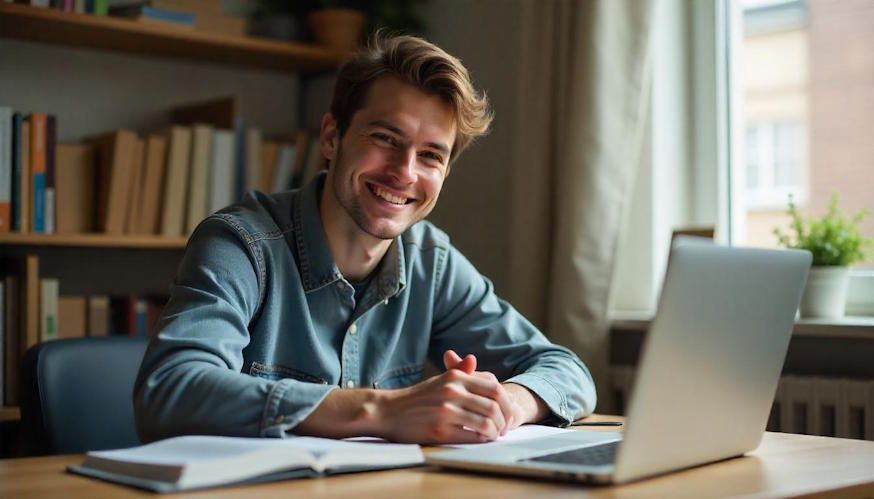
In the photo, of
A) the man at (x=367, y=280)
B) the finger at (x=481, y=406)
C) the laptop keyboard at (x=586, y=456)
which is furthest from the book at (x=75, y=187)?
the laptop keyboard at (x=586, y=456)

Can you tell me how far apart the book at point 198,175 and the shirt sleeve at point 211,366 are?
1225 mm

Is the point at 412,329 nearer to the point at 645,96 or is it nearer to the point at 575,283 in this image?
the point at 575,283

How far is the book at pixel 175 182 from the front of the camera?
276 centimetres

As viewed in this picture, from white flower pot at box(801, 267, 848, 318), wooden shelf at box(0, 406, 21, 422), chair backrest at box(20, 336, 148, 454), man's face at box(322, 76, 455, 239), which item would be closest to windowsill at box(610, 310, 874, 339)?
white flower pot at box(801, 267, 848, 318)

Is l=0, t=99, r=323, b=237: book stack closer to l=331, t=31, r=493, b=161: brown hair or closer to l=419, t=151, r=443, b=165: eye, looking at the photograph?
l=331, t=31, r=493, b=161: brown hair

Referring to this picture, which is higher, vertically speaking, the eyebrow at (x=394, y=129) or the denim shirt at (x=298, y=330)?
the eyebrow at (x=394, y=129)

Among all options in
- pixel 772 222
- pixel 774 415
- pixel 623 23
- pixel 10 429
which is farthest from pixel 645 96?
pixel 10 429

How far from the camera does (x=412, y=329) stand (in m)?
1.85

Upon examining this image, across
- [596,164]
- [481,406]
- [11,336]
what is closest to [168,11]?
[11,336]

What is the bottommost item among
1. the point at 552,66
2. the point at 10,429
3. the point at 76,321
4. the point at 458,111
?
the point at 10,429

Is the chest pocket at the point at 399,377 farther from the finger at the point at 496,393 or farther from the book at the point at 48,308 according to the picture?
the book at the point at 48,308

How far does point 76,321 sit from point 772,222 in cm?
172

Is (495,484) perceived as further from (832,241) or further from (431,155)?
(832,241)

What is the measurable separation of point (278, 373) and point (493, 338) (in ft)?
1.26
